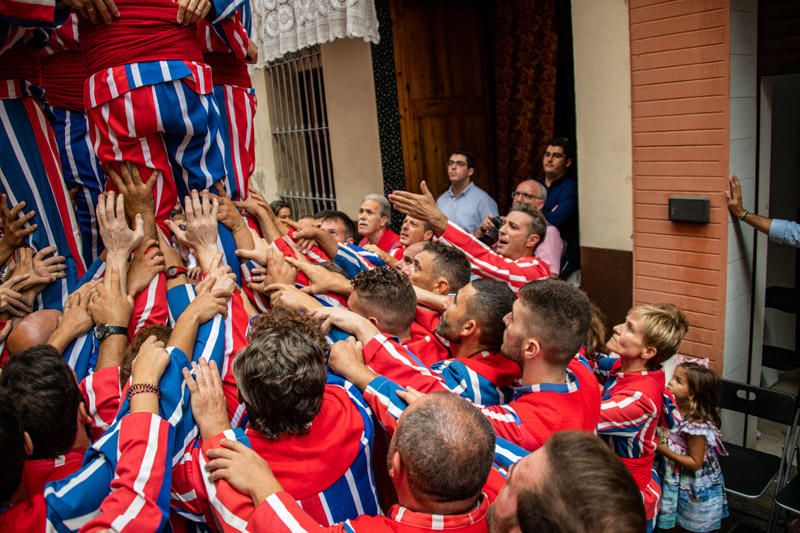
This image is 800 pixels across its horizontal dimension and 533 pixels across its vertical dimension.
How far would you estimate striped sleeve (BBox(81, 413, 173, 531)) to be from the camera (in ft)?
4.94

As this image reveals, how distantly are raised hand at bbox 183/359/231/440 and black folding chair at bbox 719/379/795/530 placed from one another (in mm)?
2639

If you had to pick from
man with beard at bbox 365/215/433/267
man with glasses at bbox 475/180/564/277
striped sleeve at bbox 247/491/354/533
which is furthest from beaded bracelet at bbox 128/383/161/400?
man with glasses at bbox 475/180/564/277

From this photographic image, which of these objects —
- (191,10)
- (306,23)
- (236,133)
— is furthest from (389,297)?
(306,23)

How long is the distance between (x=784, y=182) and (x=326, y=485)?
441cm

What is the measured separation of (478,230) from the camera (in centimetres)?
516

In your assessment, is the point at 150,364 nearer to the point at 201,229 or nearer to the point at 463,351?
the point at 201,229

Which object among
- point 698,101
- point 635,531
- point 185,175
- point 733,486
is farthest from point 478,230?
point 635,531

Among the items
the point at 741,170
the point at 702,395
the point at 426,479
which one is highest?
the point at 741,170

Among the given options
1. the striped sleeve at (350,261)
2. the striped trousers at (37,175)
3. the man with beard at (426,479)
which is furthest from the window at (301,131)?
the man with beard at (426,479)

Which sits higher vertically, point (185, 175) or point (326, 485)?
point (185, 175)

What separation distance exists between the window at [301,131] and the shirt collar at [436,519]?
560cm

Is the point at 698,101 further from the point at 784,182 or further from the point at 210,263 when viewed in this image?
the point at 210,263

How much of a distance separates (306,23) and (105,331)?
4050 mm

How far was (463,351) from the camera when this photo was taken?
2469mm
